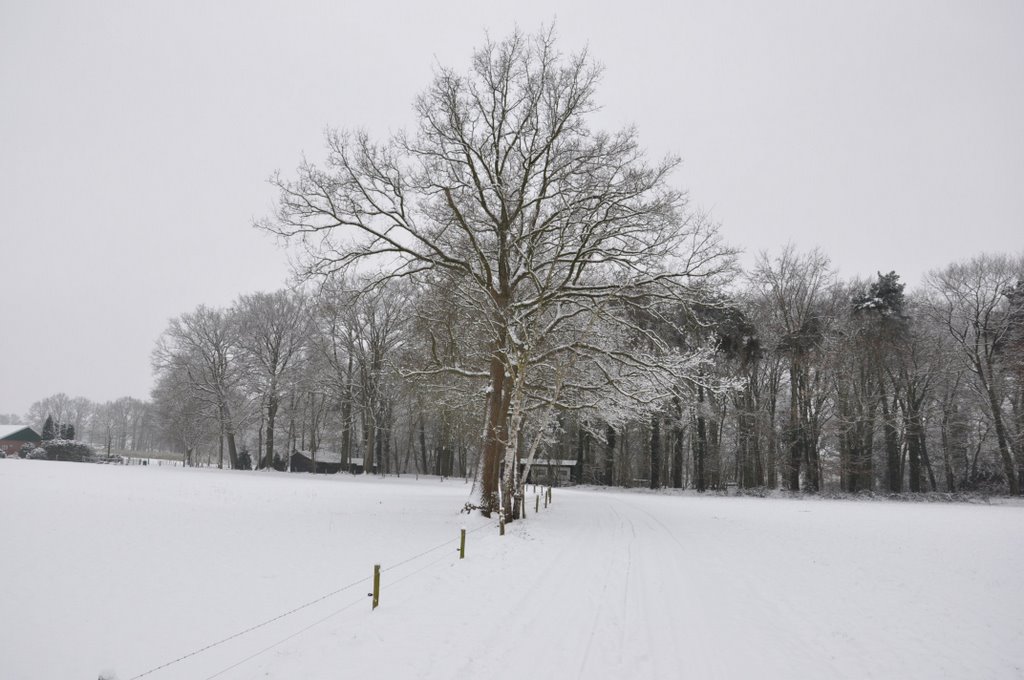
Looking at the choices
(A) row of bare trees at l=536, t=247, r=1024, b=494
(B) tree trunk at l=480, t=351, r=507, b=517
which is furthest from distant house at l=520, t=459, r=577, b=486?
(B) tree trunk at l=480, t=351, r=507, b=517

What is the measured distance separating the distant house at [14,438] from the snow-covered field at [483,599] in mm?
65911

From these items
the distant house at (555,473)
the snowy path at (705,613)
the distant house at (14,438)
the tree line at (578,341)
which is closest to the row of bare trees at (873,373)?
the tree line at (578,341)

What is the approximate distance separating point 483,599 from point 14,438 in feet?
270

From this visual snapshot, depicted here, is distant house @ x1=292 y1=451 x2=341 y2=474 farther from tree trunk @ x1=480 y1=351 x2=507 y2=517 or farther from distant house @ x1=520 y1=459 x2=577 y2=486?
tree trunk @ x1=480 y1=351 x2=507 y2=517

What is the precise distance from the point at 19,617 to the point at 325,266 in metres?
12.3

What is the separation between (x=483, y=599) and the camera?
28.7 ft

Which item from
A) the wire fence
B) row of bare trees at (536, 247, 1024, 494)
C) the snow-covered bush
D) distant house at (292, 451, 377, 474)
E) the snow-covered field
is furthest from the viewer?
distant house at (292, 451, 377, 474)

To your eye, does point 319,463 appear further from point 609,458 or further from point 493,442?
point 493,442

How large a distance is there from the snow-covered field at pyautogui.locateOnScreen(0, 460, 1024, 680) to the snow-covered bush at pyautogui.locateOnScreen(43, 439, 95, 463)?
49265mm

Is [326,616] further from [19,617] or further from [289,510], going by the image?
[289,510]

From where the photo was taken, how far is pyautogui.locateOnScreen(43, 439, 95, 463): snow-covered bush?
54.6 m

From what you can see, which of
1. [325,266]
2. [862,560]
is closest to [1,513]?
[325,266]

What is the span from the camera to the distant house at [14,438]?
6462cm

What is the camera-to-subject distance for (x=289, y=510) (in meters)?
18.2
